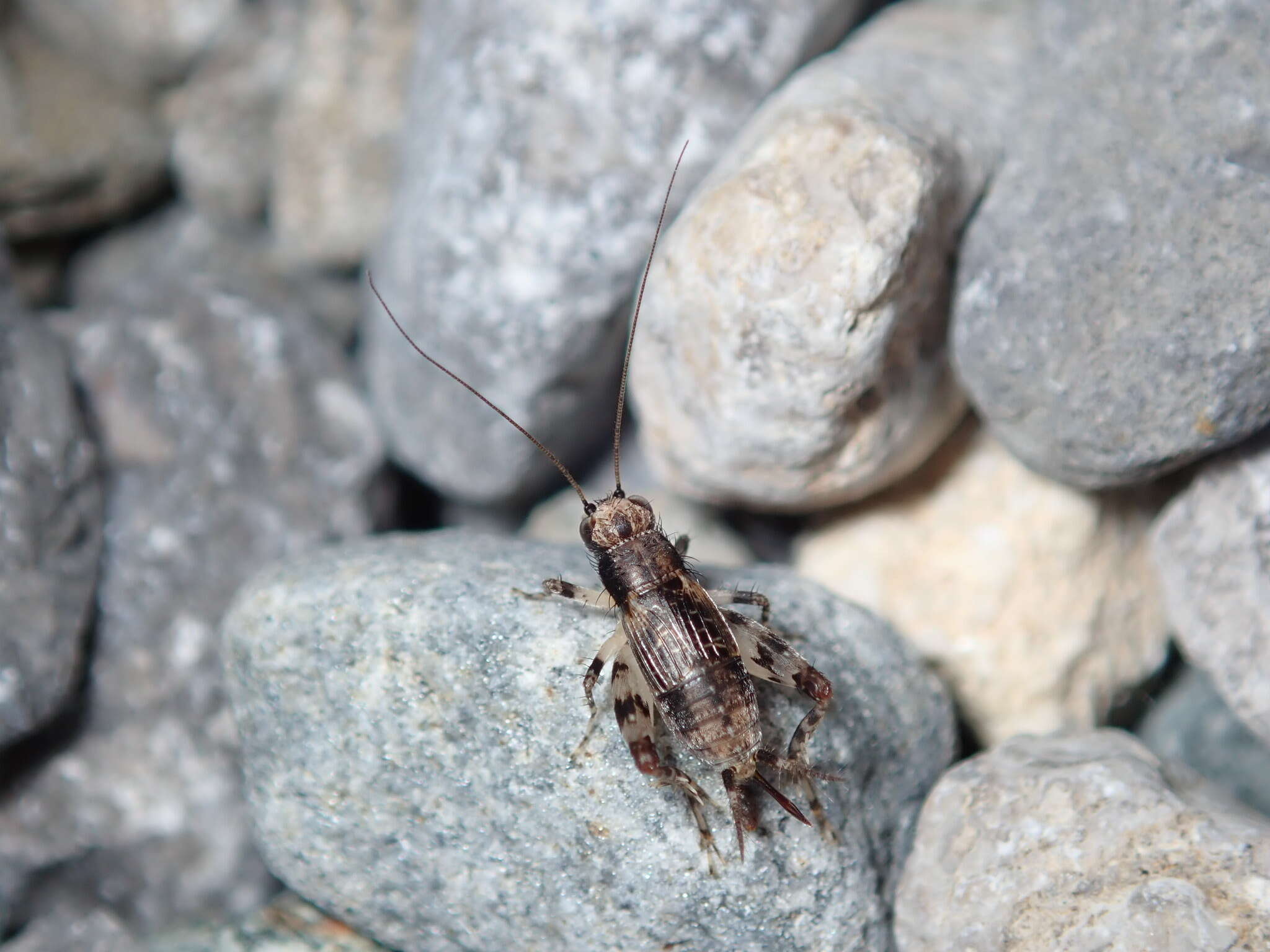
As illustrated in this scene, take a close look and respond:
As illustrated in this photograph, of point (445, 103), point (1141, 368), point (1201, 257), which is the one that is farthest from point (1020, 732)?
point (445, 103)

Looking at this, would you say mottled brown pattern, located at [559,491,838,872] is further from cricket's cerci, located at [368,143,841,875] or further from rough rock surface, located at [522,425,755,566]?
rough rock surface, located at [522,425,755,566]

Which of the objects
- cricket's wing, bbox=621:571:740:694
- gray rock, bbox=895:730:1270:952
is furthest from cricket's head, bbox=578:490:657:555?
gray rock, bbox=895:730:1270:952

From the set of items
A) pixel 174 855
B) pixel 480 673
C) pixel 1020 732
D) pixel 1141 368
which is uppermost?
pixel 1141 368

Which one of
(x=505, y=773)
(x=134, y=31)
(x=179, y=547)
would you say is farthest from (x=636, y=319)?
(x=134, y=31)

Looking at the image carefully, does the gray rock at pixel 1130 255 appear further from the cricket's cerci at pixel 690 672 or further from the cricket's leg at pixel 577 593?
the cricket's leg at pixel 577 593

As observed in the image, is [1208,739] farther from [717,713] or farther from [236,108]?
A: [236,108]

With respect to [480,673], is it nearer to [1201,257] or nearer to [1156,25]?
[1201,257]

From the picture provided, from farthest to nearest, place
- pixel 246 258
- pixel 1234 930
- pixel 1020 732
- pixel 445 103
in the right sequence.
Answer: pixel 246 258 → pixel 445 103 → pixel 1020 732 → pixel 1234 930

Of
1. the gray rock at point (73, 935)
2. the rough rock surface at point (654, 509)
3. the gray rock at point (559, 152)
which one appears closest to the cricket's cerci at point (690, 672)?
the gray rock at point (559, 152)
